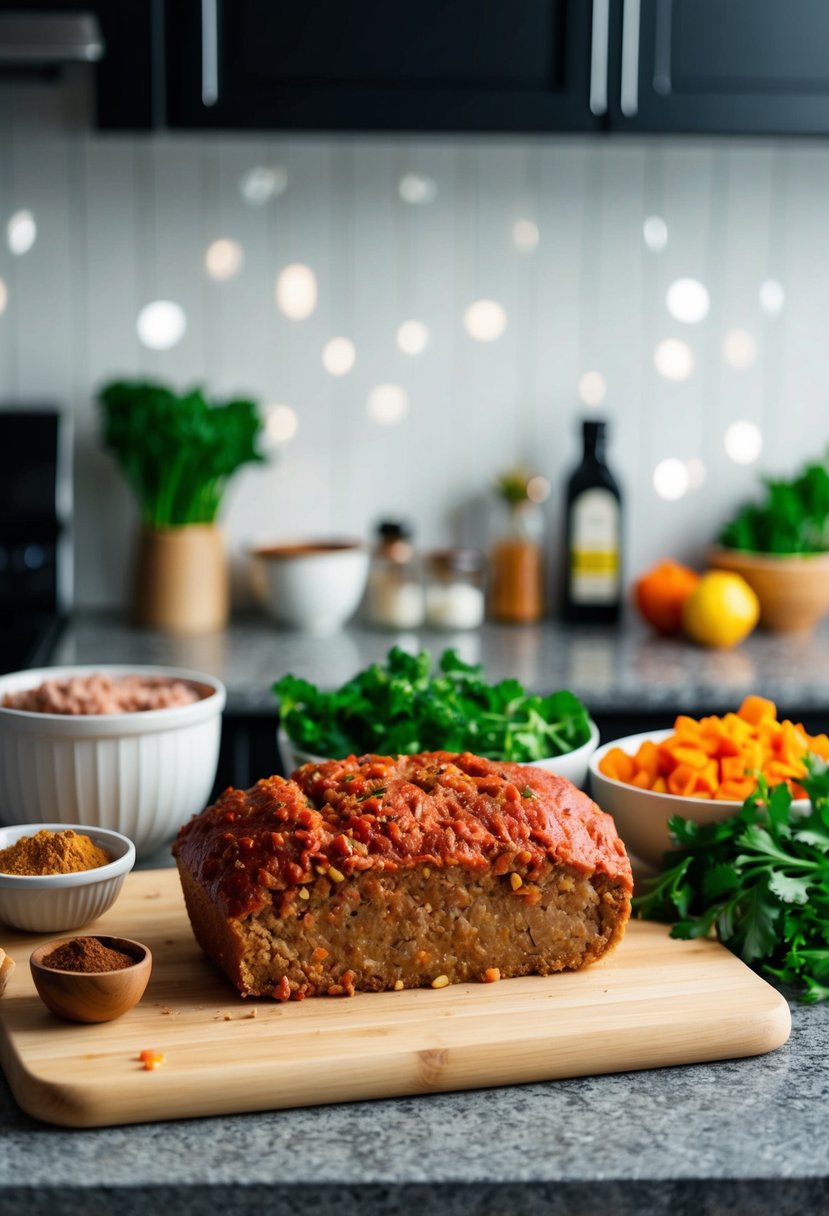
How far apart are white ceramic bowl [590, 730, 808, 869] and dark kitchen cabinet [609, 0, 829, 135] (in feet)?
4.96

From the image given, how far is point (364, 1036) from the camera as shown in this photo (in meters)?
1.01

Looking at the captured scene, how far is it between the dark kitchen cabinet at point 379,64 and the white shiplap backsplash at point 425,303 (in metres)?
0.40


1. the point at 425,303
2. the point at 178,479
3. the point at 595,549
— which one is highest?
the point at 425,303

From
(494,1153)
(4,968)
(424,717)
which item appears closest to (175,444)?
(424,717)

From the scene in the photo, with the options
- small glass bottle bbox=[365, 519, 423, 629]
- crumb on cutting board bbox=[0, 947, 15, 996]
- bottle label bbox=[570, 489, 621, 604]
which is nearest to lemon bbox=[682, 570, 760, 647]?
bottle label bbox=[570, 489, 621, 604]

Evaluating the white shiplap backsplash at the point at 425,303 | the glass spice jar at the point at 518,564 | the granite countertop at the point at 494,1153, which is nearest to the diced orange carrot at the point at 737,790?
the granite countertop at the point at 494,1153

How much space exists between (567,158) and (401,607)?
99cm

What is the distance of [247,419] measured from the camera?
2.73m

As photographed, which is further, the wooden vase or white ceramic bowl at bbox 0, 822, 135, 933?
the wooden vase

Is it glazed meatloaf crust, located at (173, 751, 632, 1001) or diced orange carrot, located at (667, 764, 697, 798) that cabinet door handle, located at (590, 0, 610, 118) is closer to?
diced orange carrot, located at (667, 764, 697, 798)

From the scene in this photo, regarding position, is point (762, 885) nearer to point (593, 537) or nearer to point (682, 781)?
point (682, 781)

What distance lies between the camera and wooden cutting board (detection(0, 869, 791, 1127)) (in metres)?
0.94

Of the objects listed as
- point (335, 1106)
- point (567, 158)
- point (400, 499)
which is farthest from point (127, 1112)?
point (567, 158)

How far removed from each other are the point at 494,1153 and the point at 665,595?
1988 mm
